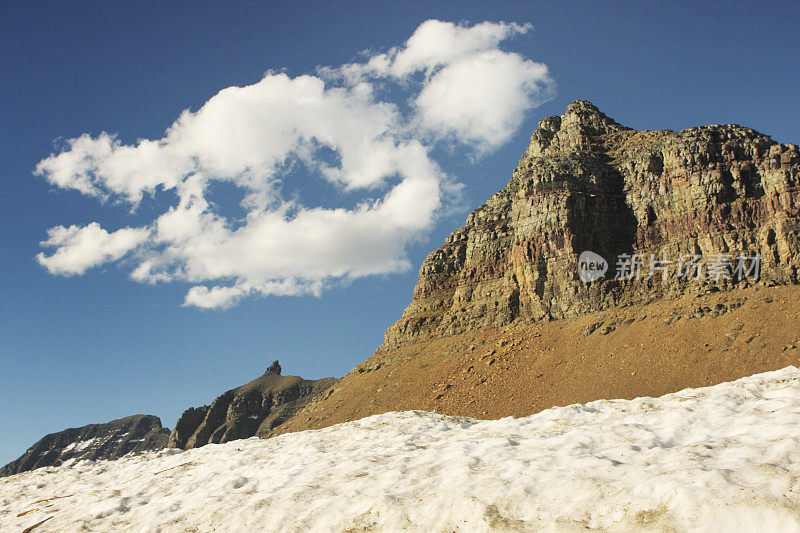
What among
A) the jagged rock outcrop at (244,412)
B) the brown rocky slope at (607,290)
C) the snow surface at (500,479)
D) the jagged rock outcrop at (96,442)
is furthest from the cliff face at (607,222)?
the jagged rock outcrop at (96,442)

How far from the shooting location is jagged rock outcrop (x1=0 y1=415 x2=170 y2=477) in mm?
143000

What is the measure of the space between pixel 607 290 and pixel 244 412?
84963mm

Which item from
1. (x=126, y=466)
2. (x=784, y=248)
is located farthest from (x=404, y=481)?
(x=784, y=248)

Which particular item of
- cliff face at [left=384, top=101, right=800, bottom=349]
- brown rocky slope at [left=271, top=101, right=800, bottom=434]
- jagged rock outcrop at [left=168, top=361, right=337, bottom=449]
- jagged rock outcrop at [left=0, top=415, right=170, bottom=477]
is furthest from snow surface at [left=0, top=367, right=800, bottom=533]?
jagged rock outcrop at [left=0, top=415, right=170, bottom=477]

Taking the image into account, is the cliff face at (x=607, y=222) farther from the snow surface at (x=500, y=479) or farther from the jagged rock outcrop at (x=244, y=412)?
the jagged rock outcrop at (x=244, y=412)

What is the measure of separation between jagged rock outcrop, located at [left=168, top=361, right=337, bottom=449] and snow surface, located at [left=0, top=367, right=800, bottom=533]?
86009 mm

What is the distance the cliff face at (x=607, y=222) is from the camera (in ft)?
137

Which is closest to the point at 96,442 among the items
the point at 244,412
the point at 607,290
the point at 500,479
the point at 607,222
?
the point at 244,412

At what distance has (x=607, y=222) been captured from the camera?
1982 inches

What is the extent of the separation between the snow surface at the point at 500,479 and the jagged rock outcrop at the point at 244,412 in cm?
8601

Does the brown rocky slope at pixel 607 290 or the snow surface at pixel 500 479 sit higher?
the brown rocky slope at pixel 607 290

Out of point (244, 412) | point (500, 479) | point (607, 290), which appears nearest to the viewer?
point (500, 479)

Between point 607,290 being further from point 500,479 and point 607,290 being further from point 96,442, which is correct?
point 96,442

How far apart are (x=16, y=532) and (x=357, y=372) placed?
48.4 m
